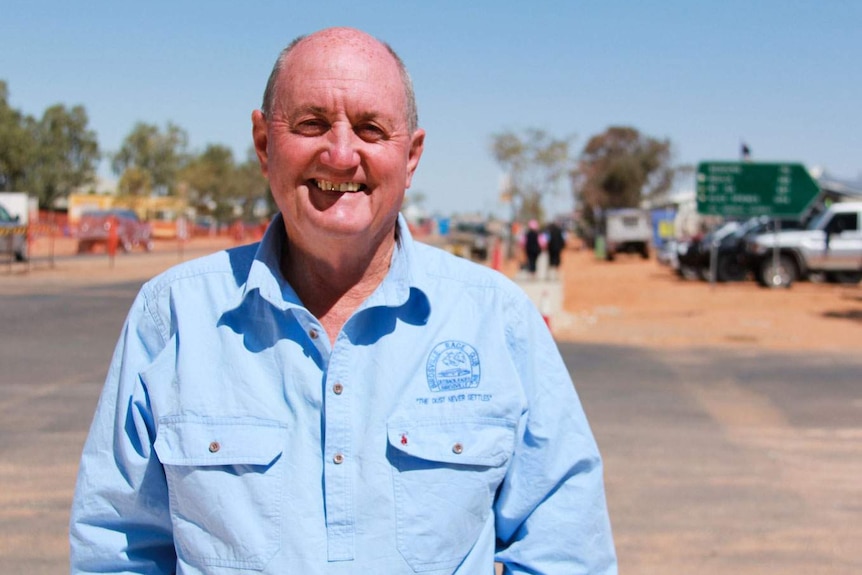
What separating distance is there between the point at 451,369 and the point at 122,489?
70cm

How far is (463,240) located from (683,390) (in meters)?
35.1

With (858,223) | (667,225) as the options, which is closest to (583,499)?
(858,223)

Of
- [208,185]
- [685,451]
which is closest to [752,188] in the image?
[685,451]

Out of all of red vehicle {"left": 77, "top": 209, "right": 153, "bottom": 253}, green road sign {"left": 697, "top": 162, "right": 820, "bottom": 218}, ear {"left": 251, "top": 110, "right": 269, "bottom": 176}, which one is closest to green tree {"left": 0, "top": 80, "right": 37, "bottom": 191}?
red vehicle {"left": 77, "top": 209, "right": 153, "bottom": 253}

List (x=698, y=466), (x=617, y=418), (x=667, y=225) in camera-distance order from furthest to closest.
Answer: (x=667, y=225)
(x=617, y=418)
(x=698, y=466)

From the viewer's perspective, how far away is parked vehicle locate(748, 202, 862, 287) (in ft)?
81.1

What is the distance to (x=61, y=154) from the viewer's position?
272 feet

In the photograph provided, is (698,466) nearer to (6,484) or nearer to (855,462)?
(855,462)

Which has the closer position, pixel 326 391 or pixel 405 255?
pixel 326 391

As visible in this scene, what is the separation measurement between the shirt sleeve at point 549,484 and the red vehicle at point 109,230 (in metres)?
39.2

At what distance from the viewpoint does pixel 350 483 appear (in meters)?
1.90

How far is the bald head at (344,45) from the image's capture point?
6.77 feet

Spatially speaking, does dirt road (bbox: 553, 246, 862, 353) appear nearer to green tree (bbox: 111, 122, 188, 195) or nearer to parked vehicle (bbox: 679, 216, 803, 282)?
parked vehicle (bbox: 679, 216, 803, 282)

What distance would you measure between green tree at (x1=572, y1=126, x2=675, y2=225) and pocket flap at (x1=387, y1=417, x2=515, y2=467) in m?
64.8
